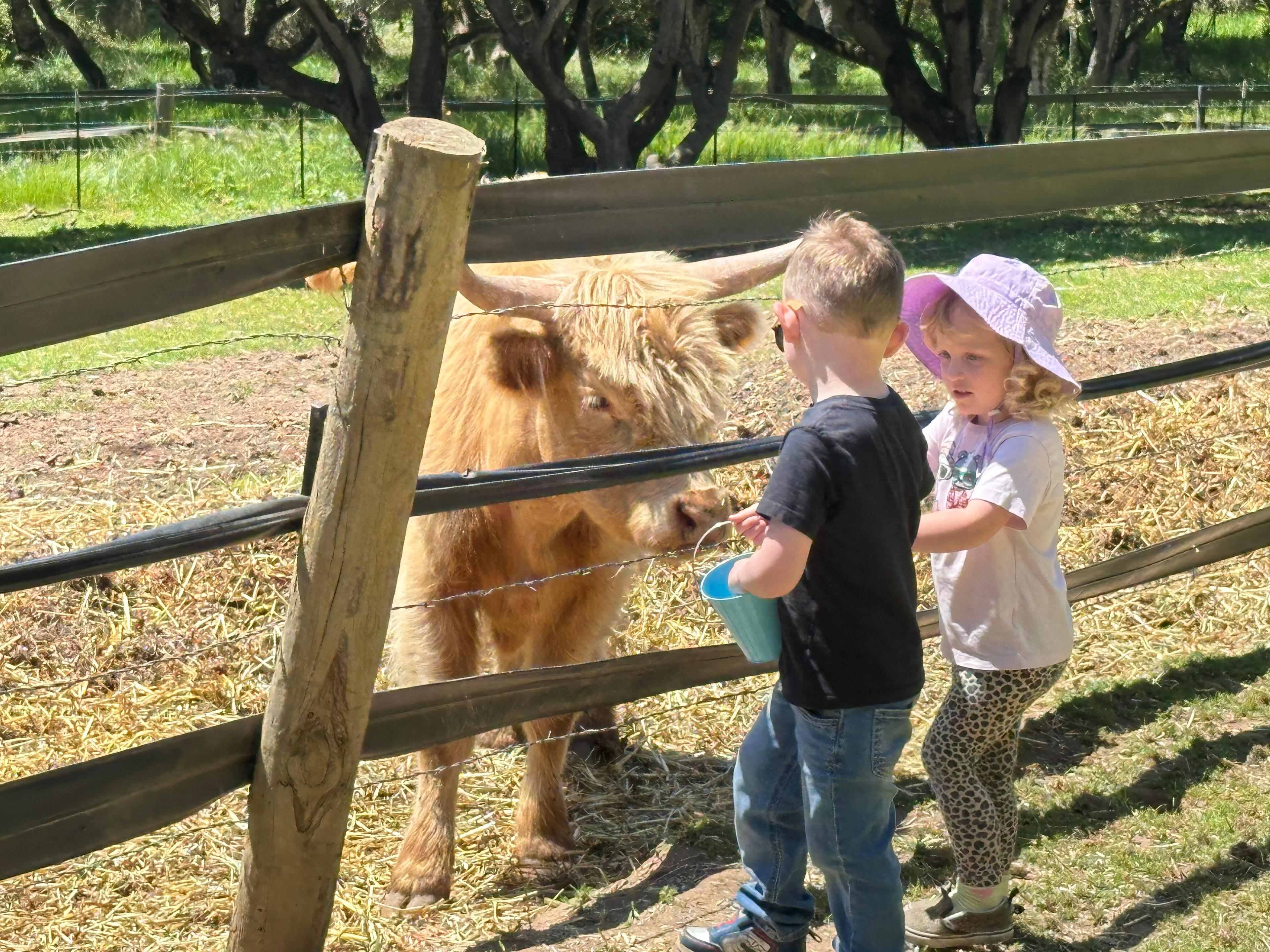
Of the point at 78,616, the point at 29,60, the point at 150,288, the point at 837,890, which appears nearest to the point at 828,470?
the point at 837,890

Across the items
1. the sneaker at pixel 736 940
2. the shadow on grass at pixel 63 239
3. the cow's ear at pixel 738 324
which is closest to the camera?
the sneaker at pixel 736 940

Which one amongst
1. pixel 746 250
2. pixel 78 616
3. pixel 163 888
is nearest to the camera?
pixel 163 888

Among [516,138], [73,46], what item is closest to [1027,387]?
[516,138]

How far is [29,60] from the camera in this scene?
36.0 m

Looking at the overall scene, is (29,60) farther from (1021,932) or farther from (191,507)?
(1021,932)

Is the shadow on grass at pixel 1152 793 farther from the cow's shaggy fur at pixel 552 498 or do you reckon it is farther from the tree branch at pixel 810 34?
the tree branch at pixel 810 34

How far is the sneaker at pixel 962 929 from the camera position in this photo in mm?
3189

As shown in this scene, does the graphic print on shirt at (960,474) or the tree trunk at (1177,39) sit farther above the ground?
the tree trunk at (1177,39)

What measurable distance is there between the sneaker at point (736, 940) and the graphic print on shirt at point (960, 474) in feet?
3.43

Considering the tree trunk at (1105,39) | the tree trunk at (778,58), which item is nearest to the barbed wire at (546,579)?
the tree trunk at (778,58)

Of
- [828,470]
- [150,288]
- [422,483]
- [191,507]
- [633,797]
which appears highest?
[150,288]

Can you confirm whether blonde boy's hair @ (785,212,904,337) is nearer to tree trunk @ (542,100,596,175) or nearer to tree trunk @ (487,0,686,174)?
tree trunk @ (487,0,686,174)

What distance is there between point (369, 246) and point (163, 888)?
2.13 m

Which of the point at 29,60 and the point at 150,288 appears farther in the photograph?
the point at 29,60
